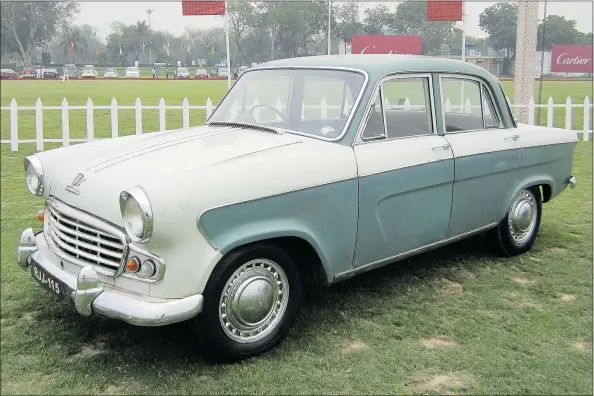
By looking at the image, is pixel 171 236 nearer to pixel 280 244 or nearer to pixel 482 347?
pixel 280 244

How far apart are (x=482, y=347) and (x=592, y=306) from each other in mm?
1217

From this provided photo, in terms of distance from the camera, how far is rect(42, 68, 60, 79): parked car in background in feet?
149

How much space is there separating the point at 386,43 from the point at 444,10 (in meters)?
4.01

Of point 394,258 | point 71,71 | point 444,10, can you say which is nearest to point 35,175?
point 394,258

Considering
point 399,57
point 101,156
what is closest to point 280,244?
point 101,156

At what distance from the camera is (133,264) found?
3023 mm

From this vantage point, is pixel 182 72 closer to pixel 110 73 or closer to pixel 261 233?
pixel 110 73

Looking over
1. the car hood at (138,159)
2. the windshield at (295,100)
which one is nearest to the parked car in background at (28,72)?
the windshield at (295,100)

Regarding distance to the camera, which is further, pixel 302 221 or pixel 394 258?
pixel 394 258

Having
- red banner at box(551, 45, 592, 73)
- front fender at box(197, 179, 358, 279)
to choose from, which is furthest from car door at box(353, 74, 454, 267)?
red banner at box(551, 45, 592, 73)

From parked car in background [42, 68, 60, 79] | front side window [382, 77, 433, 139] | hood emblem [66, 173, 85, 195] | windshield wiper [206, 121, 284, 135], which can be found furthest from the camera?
parked car in background [42, 68, 60, 79]

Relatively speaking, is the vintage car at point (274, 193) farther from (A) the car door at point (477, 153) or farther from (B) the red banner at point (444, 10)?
(B) the red banner at point (444, 10)

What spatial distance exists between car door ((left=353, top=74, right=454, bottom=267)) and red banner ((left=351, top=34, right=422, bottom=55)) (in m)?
15.1

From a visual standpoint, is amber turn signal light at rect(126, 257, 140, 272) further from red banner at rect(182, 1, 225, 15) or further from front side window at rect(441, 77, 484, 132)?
red banner at rect(182, 1, 225, 15)
